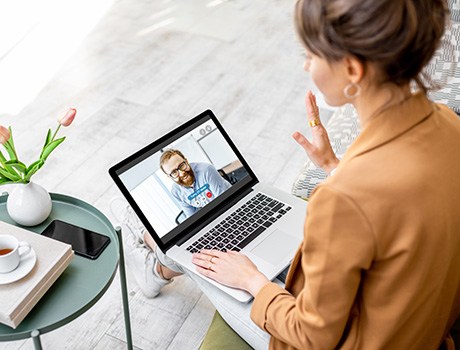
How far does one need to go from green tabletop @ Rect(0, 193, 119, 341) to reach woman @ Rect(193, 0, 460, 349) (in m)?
0.53

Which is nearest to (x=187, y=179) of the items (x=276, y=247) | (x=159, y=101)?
(x=276, y=247)

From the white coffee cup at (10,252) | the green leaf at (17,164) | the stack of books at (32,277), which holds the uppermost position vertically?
the green leaf at (17,164)

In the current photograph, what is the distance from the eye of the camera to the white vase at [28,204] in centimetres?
139

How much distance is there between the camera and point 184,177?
4.77 feet

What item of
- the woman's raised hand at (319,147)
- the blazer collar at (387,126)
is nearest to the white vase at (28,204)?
the woman's raised hand at (319,147)

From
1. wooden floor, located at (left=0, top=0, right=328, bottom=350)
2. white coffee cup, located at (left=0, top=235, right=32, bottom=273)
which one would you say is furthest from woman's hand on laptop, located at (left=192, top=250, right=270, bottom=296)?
wooden floor, located at (left=0, top=0, right=328, bottom=350)

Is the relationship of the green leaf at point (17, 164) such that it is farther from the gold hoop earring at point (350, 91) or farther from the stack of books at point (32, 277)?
the gold hoop earring at point (350, 91)

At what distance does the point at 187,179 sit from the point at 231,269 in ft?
0.96

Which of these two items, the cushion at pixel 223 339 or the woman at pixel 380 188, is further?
the cushion at pixel 223 339

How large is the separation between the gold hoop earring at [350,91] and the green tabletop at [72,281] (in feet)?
2.39

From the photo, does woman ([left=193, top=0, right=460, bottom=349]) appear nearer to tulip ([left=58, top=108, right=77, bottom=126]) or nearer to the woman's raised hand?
the woman's raised hand

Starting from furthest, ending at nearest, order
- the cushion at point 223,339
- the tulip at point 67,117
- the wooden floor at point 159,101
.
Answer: the wooden floor at point 159,101 < the tulip at point 67,117 < the cushion at point 223,339

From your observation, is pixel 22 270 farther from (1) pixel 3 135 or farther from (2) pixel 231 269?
(2) pixel 231 269

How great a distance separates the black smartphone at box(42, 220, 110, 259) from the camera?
4.62ft
